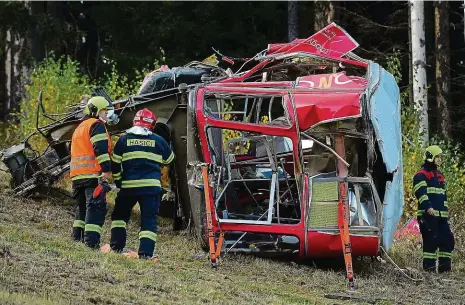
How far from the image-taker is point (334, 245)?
35.5 ft

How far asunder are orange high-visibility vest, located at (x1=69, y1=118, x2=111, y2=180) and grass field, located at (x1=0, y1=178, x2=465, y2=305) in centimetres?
81

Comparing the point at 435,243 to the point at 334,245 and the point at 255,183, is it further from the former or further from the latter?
the point at 255,183

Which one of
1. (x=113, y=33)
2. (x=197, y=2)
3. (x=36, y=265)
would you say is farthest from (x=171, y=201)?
(x=113, y=33)

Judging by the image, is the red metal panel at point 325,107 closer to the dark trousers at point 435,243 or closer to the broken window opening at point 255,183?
the broken window opening at point 255,183

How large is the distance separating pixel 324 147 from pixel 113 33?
775 inches

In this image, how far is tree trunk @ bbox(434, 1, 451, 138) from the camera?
77.1 ft

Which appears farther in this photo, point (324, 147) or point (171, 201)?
point (171, 201)

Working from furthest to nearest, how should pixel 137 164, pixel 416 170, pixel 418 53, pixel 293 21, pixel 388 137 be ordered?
pixel 293 21, pixel 418 53, pixel 416 170, pixel 388 137, pixel 137 164

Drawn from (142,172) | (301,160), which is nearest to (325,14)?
(301,160)

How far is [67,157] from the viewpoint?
14.0 m

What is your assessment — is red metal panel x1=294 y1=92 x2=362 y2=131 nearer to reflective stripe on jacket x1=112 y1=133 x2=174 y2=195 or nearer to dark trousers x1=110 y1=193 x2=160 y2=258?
reflective stripe on jacket x1=112 y1=133 x2=174 y2=195

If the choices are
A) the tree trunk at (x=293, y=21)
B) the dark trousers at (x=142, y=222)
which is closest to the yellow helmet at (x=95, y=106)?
the dark trousers at (x=142, y=222)

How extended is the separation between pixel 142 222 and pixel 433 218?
4147 mm

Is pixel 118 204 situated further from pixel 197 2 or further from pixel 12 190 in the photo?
pixel 197 2
